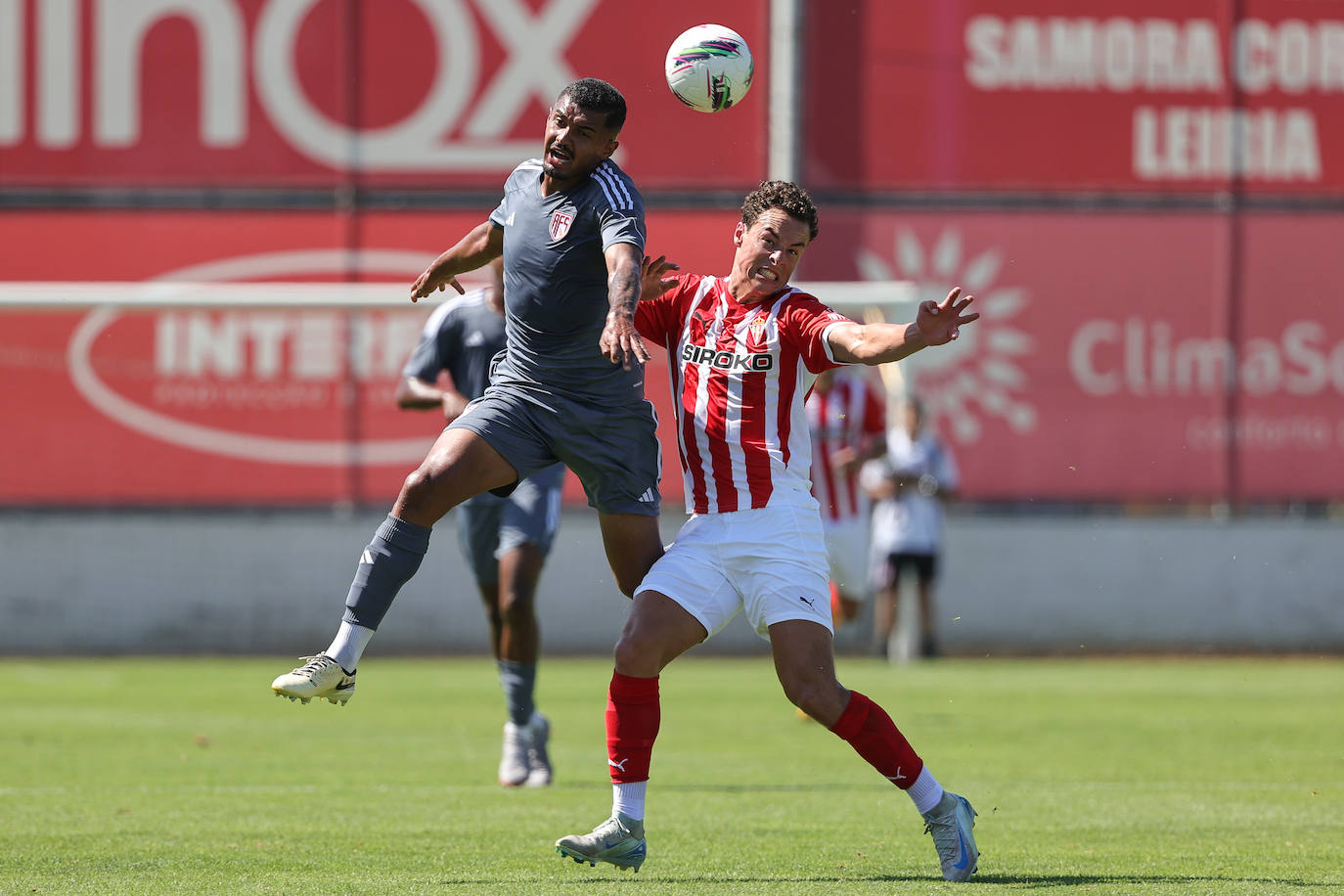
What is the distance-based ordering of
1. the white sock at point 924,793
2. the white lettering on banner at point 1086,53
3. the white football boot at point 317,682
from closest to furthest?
the white football boot at point 317,682, the white sock at point 924,793, the white lettering on banner at point 1086,53

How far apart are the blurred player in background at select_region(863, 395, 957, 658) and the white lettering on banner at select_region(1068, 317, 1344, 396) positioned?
2301 millimetres

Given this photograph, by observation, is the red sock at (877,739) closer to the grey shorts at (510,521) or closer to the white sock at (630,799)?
the white sock at (630,799)

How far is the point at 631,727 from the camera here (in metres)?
5.50

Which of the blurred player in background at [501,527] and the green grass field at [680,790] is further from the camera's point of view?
the blurred player in background at [501,527]

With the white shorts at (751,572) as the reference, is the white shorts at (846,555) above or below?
below

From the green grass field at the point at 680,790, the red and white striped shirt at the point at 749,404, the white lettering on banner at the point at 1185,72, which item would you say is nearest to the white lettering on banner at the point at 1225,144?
the white lettering on banner at the point at 1185,72

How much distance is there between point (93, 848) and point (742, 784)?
3.00m

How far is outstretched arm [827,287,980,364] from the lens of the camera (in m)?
5.00

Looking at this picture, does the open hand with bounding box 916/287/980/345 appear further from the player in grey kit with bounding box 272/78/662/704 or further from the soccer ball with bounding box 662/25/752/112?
the soccer ball with bounding box 662/25/752/112

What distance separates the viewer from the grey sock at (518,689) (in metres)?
7.89

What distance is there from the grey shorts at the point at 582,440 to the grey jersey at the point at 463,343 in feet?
7.39

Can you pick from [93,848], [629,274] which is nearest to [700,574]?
[629,274]

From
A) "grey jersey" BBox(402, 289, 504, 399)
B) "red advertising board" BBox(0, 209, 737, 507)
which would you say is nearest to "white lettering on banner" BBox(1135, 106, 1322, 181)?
"red advertising board" BBox(0, 209, 737, 507)

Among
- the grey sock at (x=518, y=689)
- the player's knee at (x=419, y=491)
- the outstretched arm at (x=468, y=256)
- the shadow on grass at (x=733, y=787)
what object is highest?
the outstretched arm at (x=468, y=256)
